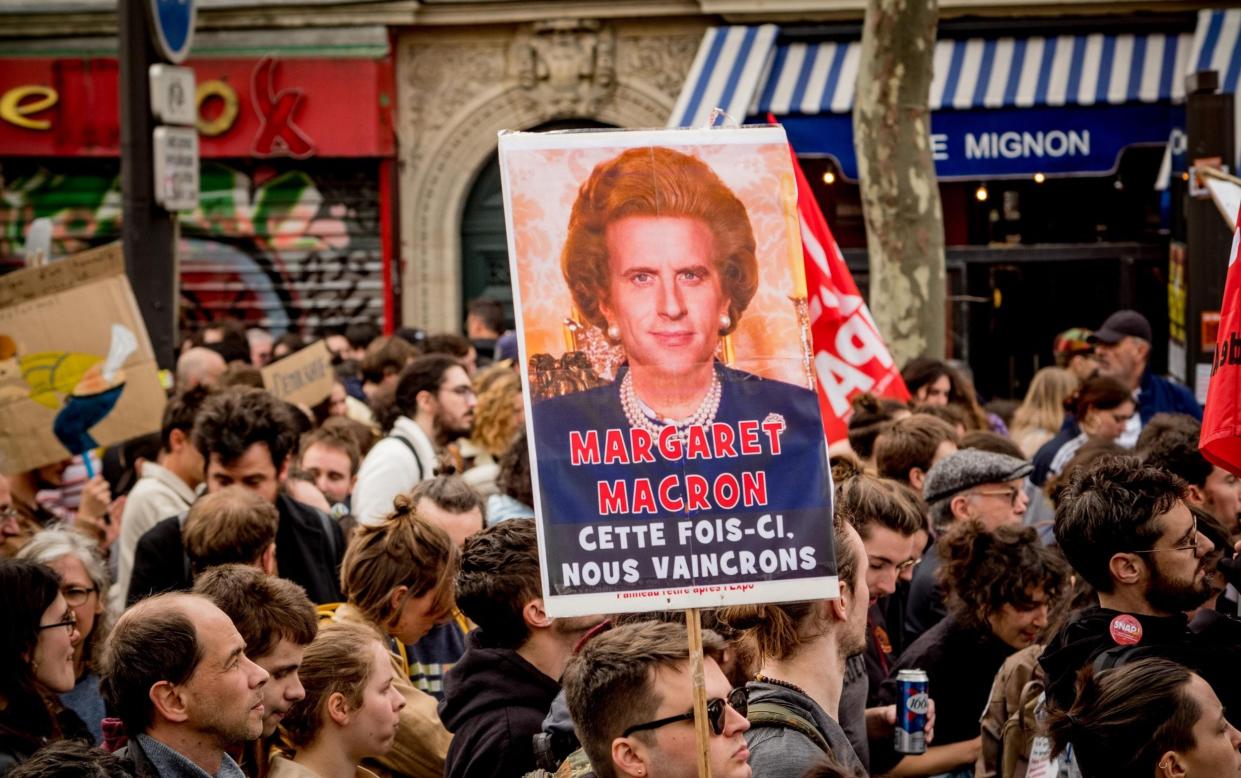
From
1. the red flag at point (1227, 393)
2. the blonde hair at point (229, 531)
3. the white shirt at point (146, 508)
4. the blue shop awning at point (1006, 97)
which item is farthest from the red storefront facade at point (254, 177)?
the red flag at point (1227, 393)

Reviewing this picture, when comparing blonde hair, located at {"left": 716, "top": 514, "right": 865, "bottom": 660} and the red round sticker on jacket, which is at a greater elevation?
blonde hair, located at {"left": 716, "top": 514, "right": 865, "bottom": 660}

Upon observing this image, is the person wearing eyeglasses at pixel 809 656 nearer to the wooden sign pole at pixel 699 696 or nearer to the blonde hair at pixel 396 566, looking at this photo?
the wooden sign pole at pixel 699 696

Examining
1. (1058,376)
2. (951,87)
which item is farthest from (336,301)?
(1058,376)

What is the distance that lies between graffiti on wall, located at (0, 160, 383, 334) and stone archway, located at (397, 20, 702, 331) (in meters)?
0.57

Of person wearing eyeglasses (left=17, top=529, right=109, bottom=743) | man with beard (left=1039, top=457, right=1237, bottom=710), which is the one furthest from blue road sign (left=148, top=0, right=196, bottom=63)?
man with beard (left=1039, top=457, right=1237, bottom=710)

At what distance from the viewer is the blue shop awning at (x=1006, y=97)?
16.0 metres

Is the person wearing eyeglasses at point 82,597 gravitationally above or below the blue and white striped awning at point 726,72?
below

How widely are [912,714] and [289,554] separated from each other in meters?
2.51

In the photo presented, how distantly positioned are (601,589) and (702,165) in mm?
916

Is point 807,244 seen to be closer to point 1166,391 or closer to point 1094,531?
point 1166,391

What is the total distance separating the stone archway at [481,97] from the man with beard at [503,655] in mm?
13039

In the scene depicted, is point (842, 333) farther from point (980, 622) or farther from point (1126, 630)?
point (1126, 630)

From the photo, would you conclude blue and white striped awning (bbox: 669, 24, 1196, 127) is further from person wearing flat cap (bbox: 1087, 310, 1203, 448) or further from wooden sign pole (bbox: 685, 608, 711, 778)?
wooden sign pole (bbox: 685, 608, 711, 778)

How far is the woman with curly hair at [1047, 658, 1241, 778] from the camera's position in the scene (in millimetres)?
3750
